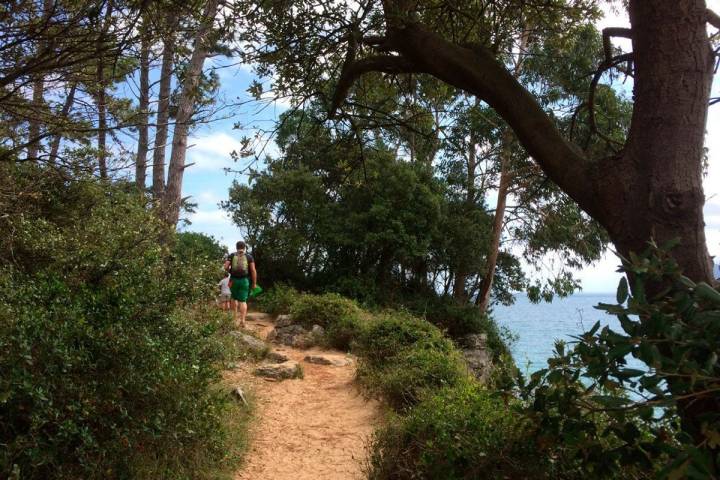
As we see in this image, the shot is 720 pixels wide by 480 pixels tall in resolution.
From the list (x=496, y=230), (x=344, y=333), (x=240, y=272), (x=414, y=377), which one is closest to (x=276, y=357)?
(x=344, y=333)

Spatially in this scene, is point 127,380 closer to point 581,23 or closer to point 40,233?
point 40,233

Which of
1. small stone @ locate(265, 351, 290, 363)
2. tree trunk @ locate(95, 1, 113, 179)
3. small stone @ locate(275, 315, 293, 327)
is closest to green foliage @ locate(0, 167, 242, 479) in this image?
tree trunk @ locate(95, 1, 113, 179)

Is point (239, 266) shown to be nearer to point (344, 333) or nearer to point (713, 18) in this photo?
point (344, 333)

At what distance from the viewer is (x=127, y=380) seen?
3660mm

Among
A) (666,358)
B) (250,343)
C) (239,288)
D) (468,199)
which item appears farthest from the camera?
(468,199)

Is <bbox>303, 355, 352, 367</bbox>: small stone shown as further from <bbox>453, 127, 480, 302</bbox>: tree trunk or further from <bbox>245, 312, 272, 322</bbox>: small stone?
<bbox>453, 127, 480, 302</bbox>: tree trunk

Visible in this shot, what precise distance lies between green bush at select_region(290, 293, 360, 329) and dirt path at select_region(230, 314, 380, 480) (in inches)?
82.0

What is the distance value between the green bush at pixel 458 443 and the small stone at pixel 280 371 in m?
3.39

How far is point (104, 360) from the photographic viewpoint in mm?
3680

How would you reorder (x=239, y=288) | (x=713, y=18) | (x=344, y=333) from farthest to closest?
(x=239, y=288)
(x=344, y=333)
(x=713, y=18)

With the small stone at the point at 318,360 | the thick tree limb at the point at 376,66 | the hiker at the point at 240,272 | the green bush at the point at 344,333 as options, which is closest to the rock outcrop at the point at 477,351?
the green bush at the point at 344,333

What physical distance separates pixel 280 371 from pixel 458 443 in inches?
188

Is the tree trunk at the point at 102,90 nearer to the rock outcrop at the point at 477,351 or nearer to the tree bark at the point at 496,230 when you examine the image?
the rock outcrop at the point at 477,351

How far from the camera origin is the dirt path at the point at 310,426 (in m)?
4.95
